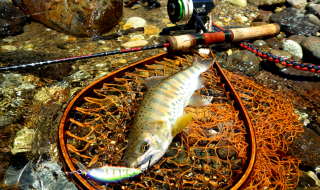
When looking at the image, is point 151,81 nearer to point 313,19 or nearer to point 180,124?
point 180,124

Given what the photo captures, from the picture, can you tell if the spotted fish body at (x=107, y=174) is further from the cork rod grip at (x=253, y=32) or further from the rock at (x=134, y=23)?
A: the rock at (x=134, y=23)

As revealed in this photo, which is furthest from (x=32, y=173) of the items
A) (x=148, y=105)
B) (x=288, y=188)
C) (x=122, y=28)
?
(x=122, y=28)

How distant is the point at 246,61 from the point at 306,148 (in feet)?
7.56

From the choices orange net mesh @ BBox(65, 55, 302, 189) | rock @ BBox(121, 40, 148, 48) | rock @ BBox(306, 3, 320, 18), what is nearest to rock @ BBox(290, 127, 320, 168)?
orange net mesh @ BBox(65, 55, 302, 189)

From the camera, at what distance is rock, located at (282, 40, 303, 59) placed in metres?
5.19

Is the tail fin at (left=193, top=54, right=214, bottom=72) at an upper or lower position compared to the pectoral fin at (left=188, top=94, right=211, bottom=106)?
upper

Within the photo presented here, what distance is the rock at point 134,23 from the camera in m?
6.14

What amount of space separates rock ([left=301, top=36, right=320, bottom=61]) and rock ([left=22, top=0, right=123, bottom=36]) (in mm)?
5118

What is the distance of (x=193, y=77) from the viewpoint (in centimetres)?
342

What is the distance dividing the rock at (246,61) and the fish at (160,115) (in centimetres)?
165

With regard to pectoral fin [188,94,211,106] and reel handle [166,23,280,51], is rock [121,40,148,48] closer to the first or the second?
reel handle [166,23,280,51]

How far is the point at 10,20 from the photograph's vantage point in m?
5.62

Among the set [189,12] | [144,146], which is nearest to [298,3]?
[189,12]

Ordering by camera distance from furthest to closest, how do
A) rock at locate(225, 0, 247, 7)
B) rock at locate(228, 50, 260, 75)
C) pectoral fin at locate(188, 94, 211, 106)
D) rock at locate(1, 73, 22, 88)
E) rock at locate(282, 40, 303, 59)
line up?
rock at locate(225, 0, 247, 7), rock at locate(282, 40, 303, 59), rock at locate(228, 50, 260, 75), rock at locate(1, 73, 22, 88), pectoral fin at locate(188, 94, 211, 106)
